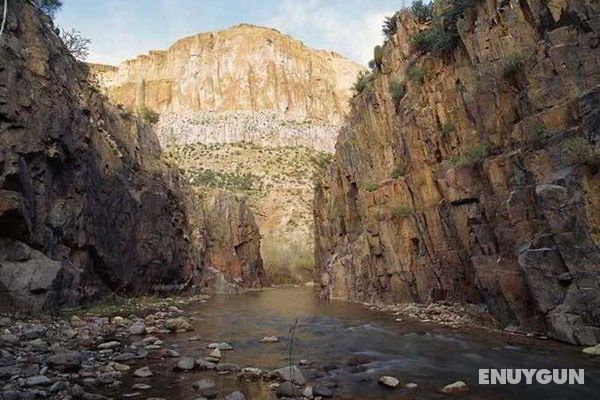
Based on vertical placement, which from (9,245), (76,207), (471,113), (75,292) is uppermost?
(471,113)

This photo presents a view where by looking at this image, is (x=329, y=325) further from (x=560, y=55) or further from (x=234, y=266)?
(x=234, y=266)

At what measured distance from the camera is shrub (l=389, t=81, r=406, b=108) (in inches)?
1188

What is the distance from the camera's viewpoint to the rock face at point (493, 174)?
13.0 metres

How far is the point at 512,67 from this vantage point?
18484 millimetres

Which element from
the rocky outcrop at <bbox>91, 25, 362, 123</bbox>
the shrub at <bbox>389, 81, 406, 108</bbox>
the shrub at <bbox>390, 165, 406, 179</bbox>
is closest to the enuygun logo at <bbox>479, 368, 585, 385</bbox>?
the shrub at <bbox>390, 165, 406, 179</bbox>

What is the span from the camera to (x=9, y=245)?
612 inches

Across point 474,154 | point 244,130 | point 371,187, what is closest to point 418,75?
point 371,187

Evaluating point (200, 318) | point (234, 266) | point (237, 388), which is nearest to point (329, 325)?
→ point (200, 318)

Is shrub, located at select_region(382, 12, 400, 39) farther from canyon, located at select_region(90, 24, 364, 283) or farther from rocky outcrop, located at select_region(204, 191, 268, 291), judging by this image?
canyon, located at select_region(90, 24, 364, 283)

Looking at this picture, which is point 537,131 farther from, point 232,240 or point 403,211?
point 232,240

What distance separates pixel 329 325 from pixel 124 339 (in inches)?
300

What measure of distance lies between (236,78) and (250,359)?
135409mm

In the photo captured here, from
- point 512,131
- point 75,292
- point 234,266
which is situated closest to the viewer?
point 512,131

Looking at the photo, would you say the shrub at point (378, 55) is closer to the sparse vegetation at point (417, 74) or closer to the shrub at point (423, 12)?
the shrub at point (423, 12)
